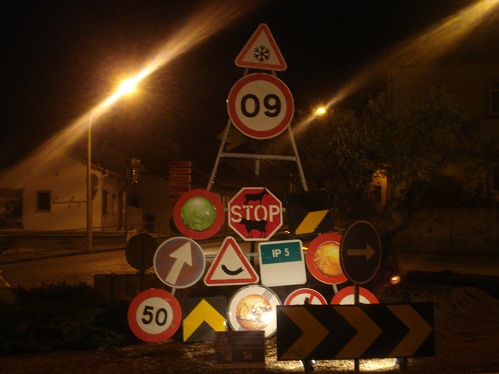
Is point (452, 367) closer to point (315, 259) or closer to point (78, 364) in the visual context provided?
point (315, 259)

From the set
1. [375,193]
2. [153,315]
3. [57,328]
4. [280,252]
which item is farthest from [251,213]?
[375,193]

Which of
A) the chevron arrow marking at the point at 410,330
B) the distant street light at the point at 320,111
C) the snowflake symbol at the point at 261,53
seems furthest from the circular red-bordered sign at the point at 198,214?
the distant street light at the point at 320,111

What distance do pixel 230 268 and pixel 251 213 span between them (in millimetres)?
713

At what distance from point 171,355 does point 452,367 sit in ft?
10.8

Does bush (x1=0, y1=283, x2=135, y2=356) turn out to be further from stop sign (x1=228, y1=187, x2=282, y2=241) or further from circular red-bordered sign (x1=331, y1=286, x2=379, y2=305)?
circular red-bordered sign (x1=331, y1=286, x2=379, y2=305)

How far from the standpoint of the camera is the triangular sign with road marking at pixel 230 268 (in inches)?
303

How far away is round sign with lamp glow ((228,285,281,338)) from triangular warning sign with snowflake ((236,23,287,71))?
9.03 feet

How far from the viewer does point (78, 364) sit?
7391 mm

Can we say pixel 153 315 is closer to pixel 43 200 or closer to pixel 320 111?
pixel 320 111

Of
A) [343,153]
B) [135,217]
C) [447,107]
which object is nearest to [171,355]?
[343,153]

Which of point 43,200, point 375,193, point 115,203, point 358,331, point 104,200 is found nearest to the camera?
point 358,331

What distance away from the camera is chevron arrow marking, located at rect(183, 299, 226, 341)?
7.77 m

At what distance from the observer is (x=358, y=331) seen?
6.53 meters

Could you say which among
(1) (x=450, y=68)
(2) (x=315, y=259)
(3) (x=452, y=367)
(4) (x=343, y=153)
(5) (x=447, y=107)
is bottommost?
(3) (x=452, y=367)
